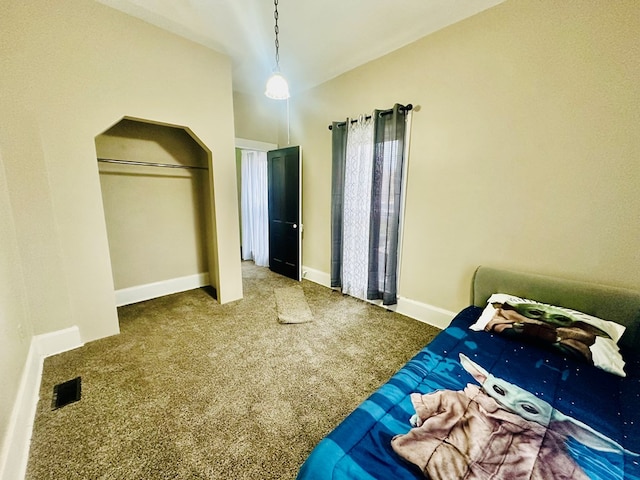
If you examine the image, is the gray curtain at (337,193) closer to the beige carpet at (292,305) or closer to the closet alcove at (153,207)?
the beige carpet at (292,305)

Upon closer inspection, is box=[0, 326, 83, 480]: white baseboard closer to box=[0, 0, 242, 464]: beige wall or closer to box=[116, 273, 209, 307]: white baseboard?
box=[0, 0, 242, 464]: beige wall

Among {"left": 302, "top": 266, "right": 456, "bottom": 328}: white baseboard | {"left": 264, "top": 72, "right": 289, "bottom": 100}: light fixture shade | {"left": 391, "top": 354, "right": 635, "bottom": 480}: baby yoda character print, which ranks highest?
{"left": 264, "top": 72, "right": 289, "bottom": 100}: light fixture shade

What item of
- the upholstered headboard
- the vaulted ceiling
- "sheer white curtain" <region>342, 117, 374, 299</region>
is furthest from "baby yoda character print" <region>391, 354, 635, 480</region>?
the vaulted ceiling

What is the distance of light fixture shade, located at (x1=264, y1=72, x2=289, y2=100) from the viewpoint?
2.01 m

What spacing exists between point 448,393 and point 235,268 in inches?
101

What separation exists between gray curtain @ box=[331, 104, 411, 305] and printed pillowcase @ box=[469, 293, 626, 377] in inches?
44.7

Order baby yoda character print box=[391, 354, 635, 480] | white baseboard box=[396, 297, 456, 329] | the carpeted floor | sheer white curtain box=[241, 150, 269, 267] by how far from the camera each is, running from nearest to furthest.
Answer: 1. baby yoda character print box=[391, 354, 635, 480]
2. the carpeted floor
3. white baseboard box=[396, 297, 456, 329]
4. sheer white curtain box=[241, 150, 269, 267]

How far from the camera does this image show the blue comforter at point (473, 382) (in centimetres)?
80

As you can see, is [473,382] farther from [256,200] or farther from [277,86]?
[256,200]

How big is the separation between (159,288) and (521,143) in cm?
412

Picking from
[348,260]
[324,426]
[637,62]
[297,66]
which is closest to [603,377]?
[324,426]

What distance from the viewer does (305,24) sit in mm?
2287

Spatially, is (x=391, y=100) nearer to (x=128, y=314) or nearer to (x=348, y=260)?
(x=348, y=260)

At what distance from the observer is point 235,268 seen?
3047 millimetres
